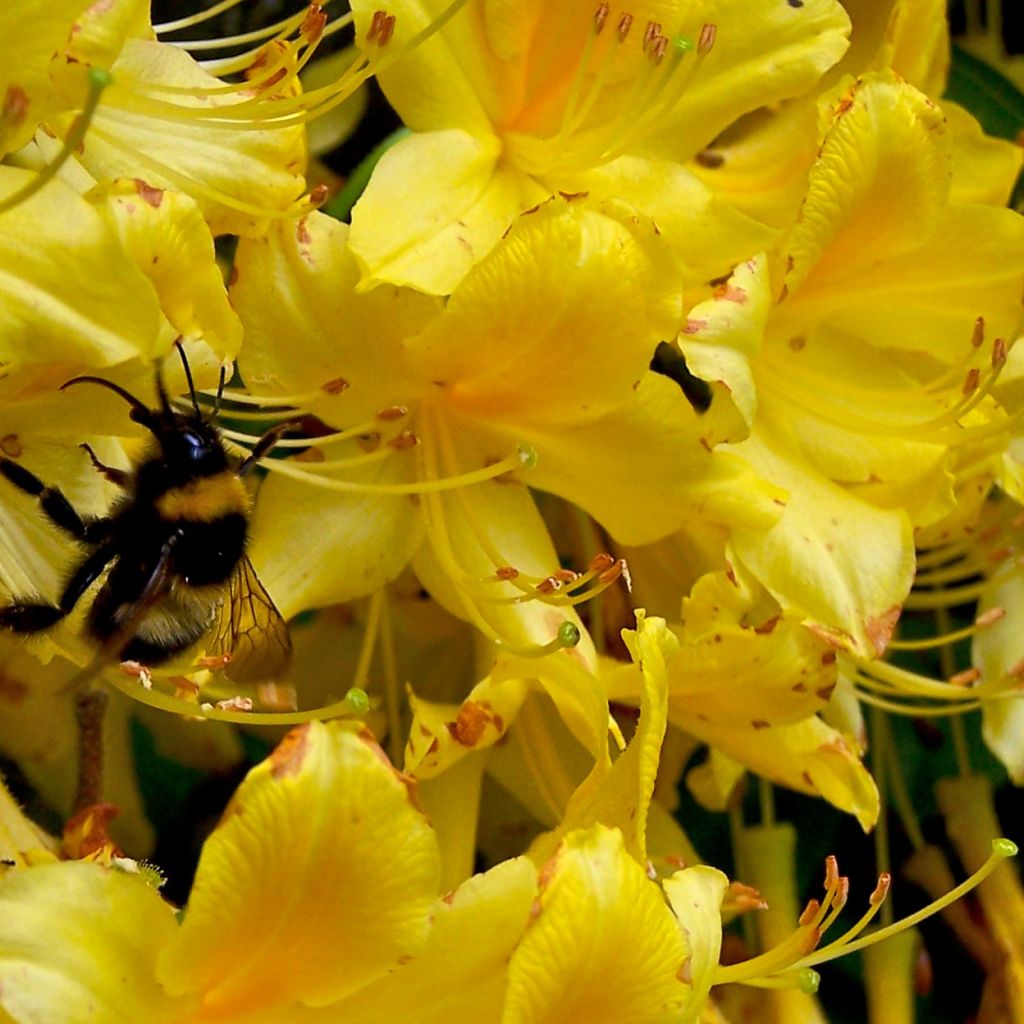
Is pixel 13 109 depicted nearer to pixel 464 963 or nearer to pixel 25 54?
pixel 25 54

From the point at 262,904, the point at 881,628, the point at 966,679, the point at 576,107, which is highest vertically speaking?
the point at 576,107

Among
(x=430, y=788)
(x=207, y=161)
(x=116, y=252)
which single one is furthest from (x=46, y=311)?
(x=430, y=788)

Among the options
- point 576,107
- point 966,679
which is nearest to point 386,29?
point 576,107

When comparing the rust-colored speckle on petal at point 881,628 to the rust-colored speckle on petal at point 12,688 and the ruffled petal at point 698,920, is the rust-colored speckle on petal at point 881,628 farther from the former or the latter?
the rust-colored speckle on petal at point 12,688

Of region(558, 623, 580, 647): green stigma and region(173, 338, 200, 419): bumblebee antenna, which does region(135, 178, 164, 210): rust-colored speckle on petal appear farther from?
region(558, 623, 580, 647): green stigma

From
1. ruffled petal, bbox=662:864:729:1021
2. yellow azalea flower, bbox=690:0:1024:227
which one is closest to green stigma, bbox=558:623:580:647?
ruffled petal, bbox=662:864:729:1021

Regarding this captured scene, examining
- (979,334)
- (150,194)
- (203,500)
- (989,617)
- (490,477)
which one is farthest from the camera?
(989,617)
